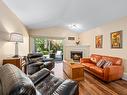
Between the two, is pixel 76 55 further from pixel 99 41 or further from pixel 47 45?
pixel 99 41

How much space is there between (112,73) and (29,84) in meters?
3.23

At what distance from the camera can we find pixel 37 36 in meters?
7.30

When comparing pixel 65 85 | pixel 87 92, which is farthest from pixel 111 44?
pixel 65 85

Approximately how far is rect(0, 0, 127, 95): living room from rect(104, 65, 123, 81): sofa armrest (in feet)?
0.21

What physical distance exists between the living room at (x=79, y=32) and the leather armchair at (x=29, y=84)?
1.27 m

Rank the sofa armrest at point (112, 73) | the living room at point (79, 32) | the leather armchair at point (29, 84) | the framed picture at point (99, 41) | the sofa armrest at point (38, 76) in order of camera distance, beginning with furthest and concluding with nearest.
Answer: the framed picture at point (99, 41) → the sofa armrest at point (112, 73) → the living room at point (79, 32) → the sofa armrest at point (38, 76) → the leather armchair at point (29, 84)

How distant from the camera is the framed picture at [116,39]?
4.13 meters

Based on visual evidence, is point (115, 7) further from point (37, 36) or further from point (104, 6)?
point (37, 36)

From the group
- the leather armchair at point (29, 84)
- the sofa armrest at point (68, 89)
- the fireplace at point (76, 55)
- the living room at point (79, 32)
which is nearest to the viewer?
the leather armchair at point (29, 84)

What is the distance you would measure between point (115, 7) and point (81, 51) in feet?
14.0

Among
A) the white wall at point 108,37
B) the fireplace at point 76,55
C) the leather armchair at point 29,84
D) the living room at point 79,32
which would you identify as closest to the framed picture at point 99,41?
the living room at point 79,32

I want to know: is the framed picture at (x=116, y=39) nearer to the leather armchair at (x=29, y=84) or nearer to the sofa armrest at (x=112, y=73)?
the sofa armrest at (x=112, y=73)

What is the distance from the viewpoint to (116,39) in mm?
4332

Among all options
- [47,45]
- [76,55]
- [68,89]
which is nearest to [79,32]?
[76,55]
